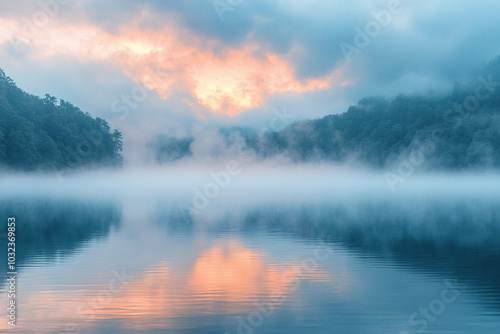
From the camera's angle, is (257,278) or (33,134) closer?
(257,278)

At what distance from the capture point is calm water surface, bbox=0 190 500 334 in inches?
918

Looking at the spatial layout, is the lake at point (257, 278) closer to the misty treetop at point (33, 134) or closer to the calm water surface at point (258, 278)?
the calm water surface at point (258, 278)

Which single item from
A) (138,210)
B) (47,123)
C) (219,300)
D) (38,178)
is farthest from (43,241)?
(47,123)

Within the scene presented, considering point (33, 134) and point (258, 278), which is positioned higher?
point (33, 134)

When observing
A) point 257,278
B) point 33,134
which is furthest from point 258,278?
point 33,134

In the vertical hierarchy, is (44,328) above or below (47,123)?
below

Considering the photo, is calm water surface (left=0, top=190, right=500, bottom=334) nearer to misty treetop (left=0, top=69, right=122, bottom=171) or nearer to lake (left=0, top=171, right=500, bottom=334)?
lake (left=0, top=171, right=500, bottom=334)

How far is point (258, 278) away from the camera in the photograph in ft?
107

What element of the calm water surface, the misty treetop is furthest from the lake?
the misty treetop

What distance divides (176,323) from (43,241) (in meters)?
28.8

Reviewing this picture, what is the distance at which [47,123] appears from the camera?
187000 mm

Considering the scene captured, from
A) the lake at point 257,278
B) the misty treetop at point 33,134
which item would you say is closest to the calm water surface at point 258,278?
the lake at point 257,278

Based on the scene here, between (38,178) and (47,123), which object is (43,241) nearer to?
(38,178)

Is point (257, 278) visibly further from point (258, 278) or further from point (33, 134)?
point (33, 134)
